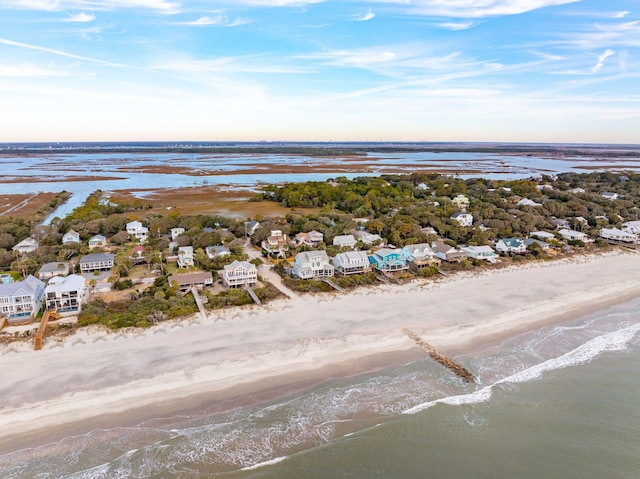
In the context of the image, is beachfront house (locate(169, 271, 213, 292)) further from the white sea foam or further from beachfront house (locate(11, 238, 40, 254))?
beachfront house (locate(11, 238, 40, 254))

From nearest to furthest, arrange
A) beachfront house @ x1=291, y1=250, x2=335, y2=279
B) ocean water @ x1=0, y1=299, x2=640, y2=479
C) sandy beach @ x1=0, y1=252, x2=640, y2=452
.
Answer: ocean water @ x1=0, y1=299, x2=640, y2=479
sandy beach @ x1=0, y1=252, x2=640, y2=452
beachfront house @ x1=291, y1=250, x2=335, y2=279

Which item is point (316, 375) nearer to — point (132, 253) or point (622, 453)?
point (622, 453)

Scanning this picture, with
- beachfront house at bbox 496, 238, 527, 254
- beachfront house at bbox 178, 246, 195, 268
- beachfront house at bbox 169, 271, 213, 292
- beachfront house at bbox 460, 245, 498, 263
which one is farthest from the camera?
beachfront house at bbox 496, 238, 527, 254

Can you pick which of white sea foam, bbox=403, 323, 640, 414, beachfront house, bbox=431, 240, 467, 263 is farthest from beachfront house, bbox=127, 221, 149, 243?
white sea foam, bbox=403, 323, 640, 414

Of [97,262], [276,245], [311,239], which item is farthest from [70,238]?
[311,239]

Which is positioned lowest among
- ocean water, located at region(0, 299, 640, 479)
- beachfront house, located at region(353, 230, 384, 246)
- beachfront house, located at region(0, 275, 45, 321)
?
ocean water, located at region(0, 299, 640, 479)

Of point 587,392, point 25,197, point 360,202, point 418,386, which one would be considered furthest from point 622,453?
point 25,197
